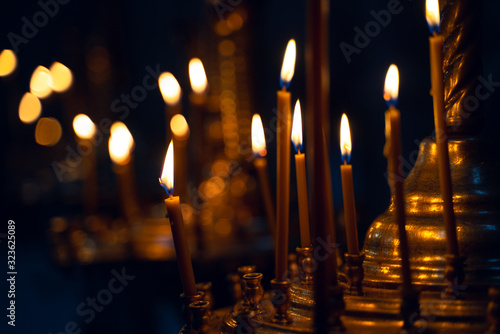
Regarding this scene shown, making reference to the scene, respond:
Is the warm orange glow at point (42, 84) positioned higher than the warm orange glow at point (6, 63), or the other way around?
the warm orange glow at point (6, 63)

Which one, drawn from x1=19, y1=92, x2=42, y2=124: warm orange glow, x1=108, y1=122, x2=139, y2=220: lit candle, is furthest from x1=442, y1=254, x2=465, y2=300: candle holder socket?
x1=19, y1=92, x2=42, y2=124: warm orange glow

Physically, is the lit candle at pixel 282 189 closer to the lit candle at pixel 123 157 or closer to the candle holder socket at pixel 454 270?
the candle holder socket at pixel 454 270

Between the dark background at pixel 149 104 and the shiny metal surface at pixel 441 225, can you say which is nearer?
the shiny metal surface at pixel 441 225

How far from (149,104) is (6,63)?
2.91ft

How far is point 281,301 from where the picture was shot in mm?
575

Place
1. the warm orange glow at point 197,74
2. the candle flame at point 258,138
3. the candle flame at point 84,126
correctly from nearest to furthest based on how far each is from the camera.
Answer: the candle flame at point 258,138, the warm orange glow at point 197,74, the candle flame at point 84,126

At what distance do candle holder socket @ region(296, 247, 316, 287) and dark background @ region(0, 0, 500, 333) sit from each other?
24.2 inches

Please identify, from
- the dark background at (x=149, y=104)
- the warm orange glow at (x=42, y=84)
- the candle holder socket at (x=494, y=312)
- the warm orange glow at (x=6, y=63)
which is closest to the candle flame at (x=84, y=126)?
the dark background at (x=149, y=104)

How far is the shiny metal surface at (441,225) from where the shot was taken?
0.59 m

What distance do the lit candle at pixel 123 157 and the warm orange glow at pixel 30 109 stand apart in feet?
3.84

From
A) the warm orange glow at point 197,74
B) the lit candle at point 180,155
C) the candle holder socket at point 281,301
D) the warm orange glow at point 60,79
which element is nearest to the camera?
the candle holder socket at point 281,301

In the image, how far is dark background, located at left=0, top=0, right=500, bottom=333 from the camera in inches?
58.9

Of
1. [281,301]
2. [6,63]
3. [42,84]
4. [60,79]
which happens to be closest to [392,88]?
[281,301]

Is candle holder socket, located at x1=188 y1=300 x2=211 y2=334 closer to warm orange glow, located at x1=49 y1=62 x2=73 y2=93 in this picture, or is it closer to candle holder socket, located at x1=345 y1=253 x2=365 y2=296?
candle holder socket, located at x1=345 y1=253 x2=365 y2=296
